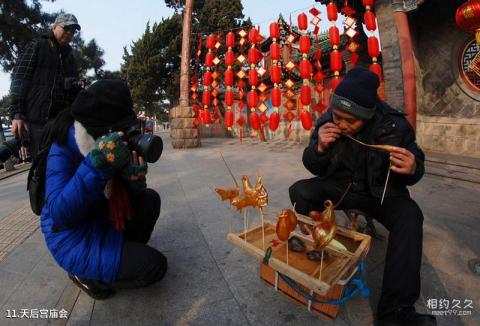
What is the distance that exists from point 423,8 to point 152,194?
698 centimetres

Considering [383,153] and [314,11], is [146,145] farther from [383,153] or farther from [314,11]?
[314,11]

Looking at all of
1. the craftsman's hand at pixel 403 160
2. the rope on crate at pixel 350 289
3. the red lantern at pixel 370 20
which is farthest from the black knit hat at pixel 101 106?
the red lantern at pixel 370 20

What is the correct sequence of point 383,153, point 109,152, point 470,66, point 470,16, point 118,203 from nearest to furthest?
1. point 109,152
2. point 118,203
3. point 383,153
4. point 470,16
5. point 470,66

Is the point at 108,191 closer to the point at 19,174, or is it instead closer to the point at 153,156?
the point at 153,156

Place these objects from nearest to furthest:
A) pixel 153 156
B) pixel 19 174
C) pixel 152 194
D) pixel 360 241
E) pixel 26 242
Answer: pixel 153 156 → pixel 360 241 → pixel 152 194 → pixel 26 242 → pixel 19 174

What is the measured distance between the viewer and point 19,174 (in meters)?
6.88

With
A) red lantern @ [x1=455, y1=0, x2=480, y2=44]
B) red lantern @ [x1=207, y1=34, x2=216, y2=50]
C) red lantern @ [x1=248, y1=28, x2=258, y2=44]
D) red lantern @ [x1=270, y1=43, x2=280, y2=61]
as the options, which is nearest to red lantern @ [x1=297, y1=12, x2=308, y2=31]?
red lantern @ [x1=270, y1=43, x2=280, y2=61]

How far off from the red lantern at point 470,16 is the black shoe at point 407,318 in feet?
11.3

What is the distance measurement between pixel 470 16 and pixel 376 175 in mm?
3079

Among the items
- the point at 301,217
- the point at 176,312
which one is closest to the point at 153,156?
the point at 176,312

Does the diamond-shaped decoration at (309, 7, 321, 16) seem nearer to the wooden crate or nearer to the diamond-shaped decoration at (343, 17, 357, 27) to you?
the diamond-shaped decoration at (343, 17, 357, 27)

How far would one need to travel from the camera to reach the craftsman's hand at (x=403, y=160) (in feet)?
4.84

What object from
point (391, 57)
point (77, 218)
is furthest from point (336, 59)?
point (77, 218)

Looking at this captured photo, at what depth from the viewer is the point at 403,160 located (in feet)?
4.89
